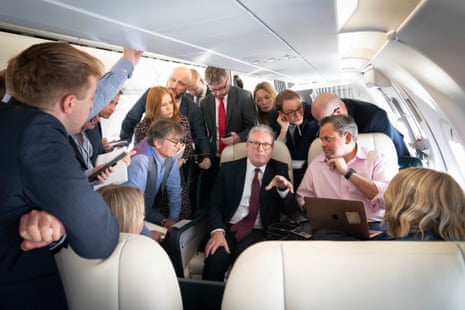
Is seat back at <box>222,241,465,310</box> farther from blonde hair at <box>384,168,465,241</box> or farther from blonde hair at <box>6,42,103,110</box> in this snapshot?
blonde hair at <box>6,42,103,110</box>

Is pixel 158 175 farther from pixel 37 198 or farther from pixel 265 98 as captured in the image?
pixel 265 98

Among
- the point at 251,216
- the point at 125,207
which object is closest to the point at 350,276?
the point at 125,207

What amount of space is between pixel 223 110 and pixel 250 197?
1.43m

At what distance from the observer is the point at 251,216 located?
8.00ft

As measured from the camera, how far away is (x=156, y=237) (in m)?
2.13

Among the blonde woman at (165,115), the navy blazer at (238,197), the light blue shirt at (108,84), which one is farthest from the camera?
the blonde woman at (165,115)

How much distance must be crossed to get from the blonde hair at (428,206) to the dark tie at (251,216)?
1.19 metres

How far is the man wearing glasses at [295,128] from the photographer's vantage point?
3.01 meters

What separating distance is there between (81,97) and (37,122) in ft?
0.75

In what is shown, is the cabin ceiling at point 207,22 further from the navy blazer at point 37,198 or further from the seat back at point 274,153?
the seat back at point 274,153

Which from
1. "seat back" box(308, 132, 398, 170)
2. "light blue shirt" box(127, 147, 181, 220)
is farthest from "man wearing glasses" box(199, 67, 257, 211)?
"seat back" box(308, 132, 398, 170)

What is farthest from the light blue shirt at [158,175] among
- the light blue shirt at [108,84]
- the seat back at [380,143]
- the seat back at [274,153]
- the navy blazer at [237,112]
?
the seat back at [380,143]

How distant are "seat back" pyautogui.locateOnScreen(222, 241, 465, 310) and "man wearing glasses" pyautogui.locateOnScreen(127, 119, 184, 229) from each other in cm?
161

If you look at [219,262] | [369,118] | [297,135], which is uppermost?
[369,118]
